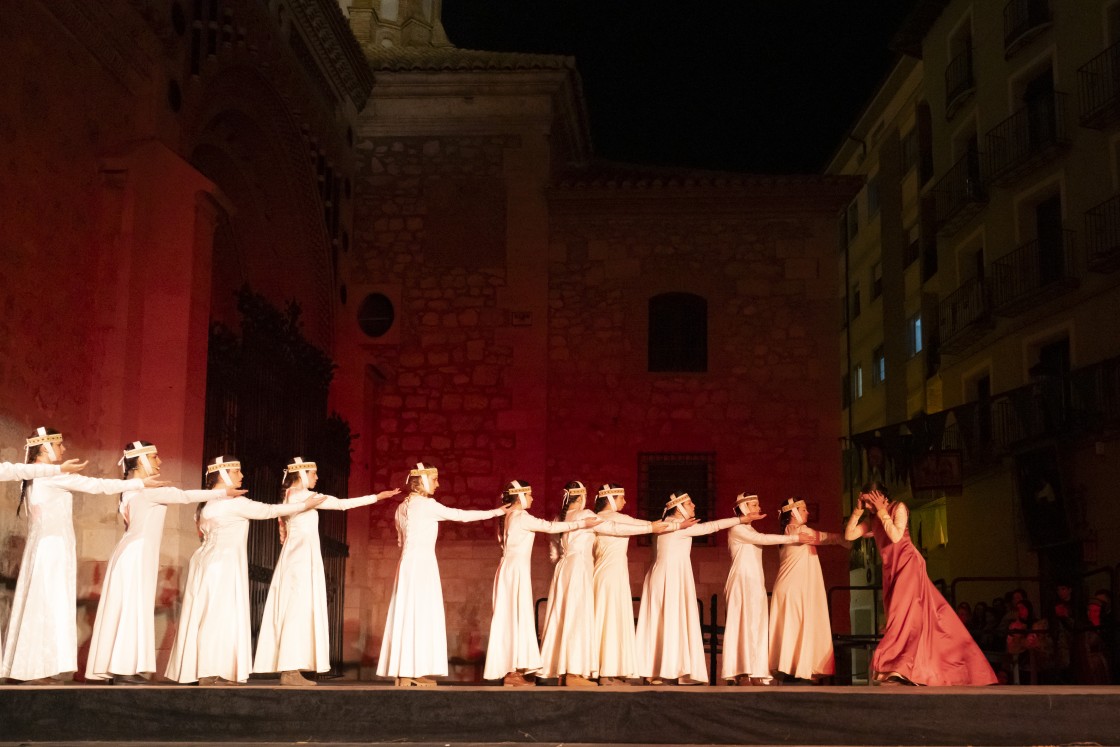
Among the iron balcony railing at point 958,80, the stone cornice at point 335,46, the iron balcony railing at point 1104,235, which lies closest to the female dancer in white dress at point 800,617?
the iron balcony railing at point 1104,235

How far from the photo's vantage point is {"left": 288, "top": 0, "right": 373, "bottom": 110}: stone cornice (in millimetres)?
18953

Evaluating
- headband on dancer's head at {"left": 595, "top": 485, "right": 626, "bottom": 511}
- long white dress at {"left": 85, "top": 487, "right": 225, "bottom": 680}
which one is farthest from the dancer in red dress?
long white dress at {"left": 85, "top": 487, "right": 225, "bottom": 680}

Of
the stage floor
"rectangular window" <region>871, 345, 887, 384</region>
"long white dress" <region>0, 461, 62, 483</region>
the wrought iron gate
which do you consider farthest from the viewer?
"rectangular window" <region>871, 345, 887, 384</region>

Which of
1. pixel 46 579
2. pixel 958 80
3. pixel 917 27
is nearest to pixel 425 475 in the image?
pixel 46 579

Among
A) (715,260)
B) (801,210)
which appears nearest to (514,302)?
(715,260)

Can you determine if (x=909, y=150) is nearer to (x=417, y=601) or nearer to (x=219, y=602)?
(x=417, y=601)

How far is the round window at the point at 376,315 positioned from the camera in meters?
21.1

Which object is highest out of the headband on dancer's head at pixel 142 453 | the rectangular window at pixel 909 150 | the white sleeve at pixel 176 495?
the rectangular window at pixel 909 150

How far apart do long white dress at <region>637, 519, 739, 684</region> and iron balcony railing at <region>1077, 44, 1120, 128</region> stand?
1128 cm

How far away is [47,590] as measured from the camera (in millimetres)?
10539

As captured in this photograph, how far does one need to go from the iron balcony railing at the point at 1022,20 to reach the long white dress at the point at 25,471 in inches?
715

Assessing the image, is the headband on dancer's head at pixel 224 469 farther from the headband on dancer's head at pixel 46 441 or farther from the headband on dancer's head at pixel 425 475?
the headband on dancer's head at pixel 425 475

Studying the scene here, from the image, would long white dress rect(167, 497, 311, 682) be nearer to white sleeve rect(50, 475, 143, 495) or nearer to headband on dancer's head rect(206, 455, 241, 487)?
headband on dancer's head rect(206, 455, 241, 487)

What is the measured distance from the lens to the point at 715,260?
2136cm
